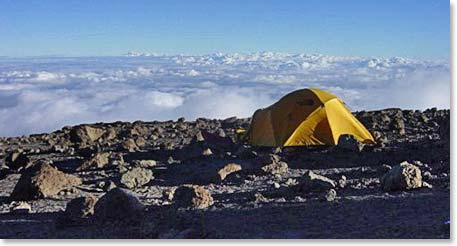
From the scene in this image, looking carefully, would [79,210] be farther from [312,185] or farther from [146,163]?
[146,163]

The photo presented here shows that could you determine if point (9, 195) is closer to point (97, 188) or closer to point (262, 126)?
point (97, 188)

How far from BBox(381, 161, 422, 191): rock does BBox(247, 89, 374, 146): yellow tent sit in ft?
14.1

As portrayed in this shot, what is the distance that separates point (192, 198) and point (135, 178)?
2.15 metres

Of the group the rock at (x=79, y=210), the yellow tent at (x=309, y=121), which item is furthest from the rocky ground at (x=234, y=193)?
the yellow tent at (x=309, y=121)

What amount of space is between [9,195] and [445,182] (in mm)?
5006

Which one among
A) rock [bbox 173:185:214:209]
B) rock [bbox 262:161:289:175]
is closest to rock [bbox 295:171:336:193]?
rock [bbox 173:185:214:209]

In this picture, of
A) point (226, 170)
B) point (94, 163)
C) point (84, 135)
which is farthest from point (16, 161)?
point (226, 170)

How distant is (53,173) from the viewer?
→ 7773 mm

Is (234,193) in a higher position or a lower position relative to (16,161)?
higher

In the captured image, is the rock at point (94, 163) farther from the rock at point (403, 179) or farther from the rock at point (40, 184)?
the rock at point (403, 179)

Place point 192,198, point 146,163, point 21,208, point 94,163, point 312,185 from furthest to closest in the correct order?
point 94,163, point 146,163, point 312,185, point 21,208, point 192,198

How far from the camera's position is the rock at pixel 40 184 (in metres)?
7.51

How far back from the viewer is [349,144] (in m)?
10.5

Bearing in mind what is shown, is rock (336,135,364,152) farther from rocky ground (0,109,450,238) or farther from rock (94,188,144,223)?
rock (94,188,144,223)
